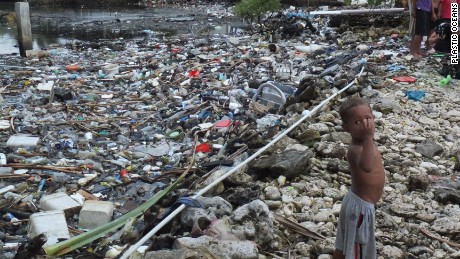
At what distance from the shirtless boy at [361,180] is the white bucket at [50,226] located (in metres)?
2.05

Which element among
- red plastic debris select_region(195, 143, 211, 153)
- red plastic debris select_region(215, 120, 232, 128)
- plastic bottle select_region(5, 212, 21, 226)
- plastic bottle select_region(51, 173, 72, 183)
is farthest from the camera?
red plastic debris select_region(215, 120, 232, 128)

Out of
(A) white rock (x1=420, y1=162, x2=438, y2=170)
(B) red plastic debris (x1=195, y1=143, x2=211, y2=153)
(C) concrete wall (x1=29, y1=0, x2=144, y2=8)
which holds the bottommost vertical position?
(B) red plastic debris (x1=195, y1=143, x2=211, y2=153)

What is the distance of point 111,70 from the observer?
917 cm

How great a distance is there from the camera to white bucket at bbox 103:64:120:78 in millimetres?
9002

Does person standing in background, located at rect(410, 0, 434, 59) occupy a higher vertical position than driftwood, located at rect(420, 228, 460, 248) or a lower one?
higher

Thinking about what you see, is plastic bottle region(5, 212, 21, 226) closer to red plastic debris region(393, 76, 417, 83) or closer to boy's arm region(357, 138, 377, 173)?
boy's arm region(357, 138, 377, 173)

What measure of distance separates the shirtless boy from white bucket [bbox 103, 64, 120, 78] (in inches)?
287

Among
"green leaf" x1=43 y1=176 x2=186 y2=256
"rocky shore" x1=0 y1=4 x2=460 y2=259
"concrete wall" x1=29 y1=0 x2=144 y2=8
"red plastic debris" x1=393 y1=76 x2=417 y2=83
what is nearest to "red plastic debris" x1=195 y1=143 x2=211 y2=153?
"rocky shore" x1=0 y1=4 x2=460 y2=259

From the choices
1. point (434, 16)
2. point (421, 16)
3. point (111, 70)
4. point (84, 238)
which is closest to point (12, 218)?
point (84, 238)

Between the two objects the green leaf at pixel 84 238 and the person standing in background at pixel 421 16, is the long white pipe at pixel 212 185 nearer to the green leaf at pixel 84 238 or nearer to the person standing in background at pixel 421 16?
the green leaf at pixel 84 238

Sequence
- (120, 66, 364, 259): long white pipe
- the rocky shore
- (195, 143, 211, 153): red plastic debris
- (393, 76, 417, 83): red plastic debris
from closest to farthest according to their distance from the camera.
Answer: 1. (120, 66, 364, 259): long white pipe
2. the rocky shore
3. (195, 143, 211, 153): red plastic debris
4. (393, 76, 417, 83): red plastic debris

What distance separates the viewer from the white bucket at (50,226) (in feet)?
11.0

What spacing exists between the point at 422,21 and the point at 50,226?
601 centimetres

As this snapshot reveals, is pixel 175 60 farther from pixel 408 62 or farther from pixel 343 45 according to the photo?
pixel 408 62
